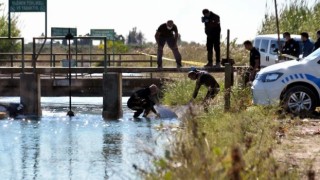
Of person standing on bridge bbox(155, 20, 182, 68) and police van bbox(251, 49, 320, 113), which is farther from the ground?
person standing on bridge bbox(155, 20, 182, 68)

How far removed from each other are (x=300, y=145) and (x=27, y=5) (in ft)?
55.5

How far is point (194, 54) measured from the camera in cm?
4688

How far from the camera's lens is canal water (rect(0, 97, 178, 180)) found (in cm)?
1298

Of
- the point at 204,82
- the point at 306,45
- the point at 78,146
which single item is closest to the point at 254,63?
the point at 306,45

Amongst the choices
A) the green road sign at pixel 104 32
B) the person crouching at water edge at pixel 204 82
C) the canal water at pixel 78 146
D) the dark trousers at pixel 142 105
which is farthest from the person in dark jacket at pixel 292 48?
the green road sign at pixel 104 32

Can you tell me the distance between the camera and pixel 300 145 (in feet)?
44.4

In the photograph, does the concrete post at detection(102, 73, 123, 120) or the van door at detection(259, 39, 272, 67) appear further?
the van door at detection(259, 39, 272, 67)

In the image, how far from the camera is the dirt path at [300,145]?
11078 millimetres

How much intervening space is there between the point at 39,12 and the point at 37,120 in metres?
4.20

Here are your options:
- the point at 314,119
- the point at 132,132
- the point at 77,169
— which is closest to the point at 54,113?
the point at 132,132

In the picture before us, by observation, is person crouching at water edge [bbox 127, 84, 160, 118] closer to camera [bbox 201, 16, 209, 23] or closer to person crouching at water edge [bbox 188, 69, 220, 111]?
camera [bbox 201, 16, 209, 23]

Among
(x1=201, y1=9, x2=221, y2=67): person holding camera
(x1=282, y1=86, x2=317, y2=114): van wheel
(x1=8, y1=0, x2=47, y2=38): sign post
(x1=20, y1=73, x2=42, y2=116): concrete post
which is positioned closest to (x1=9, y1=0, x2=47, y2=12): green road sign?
(x1=8, y1=0, x2=47, y2=38): sign post

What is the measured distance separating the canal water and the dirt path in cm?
143

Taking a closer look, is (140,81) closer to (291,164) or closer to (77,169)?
(77,169)
